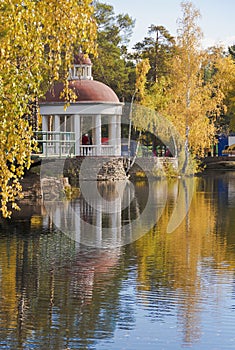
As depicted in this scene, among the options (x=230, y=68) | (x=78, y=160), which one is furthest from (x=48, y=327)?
(x=230, y=68)

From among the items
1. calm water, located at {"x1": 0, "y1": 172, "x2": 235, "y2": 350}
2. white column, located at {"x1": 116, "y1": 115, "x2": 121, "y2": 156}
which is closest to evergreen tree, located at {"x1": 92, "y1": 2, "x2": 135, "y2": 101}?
white column, located at {"x1": 116, "y1": 115, "x2": 121, "y2": 156}

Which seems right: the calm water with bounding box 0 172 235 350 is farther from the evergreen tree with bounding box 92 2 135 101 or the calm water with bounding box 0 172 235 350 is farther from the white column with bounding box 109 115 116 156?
the evergreen tree with bounding box 92 2 135 101

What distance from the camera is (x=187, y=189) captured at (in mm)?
40531

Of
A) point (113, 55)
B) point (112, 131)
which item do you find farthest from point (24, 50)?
point (113, 55)

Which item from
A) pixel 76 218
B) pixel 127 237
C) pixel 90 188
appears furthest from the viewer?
pixel 90 188

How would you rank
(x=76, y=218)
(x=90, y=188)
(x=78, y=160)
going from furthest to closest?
(x=78, y=160) → (x=90, y=188) → (x=76, y=218)

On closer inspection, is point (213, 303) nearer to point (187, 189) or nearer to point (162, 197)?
point (162, 197)

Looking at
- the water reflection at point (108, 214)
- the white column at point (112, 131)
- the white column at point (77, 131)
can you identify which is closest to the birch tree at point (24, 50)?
the water reflection at point (108, 214)

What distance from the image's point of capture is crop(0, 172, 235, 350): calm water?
10.7m

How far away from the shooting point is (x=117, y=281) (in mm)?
14344

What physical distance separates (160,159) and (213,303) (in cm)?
3944

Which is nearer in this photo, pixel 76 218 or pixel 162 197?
pixel 76 218

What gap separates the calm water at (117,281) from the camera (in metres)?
10.7

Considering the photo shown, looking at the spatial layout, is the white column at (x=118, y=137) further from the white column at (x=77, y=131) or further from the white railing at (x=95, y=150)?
the white column at (x=77, y=131)
